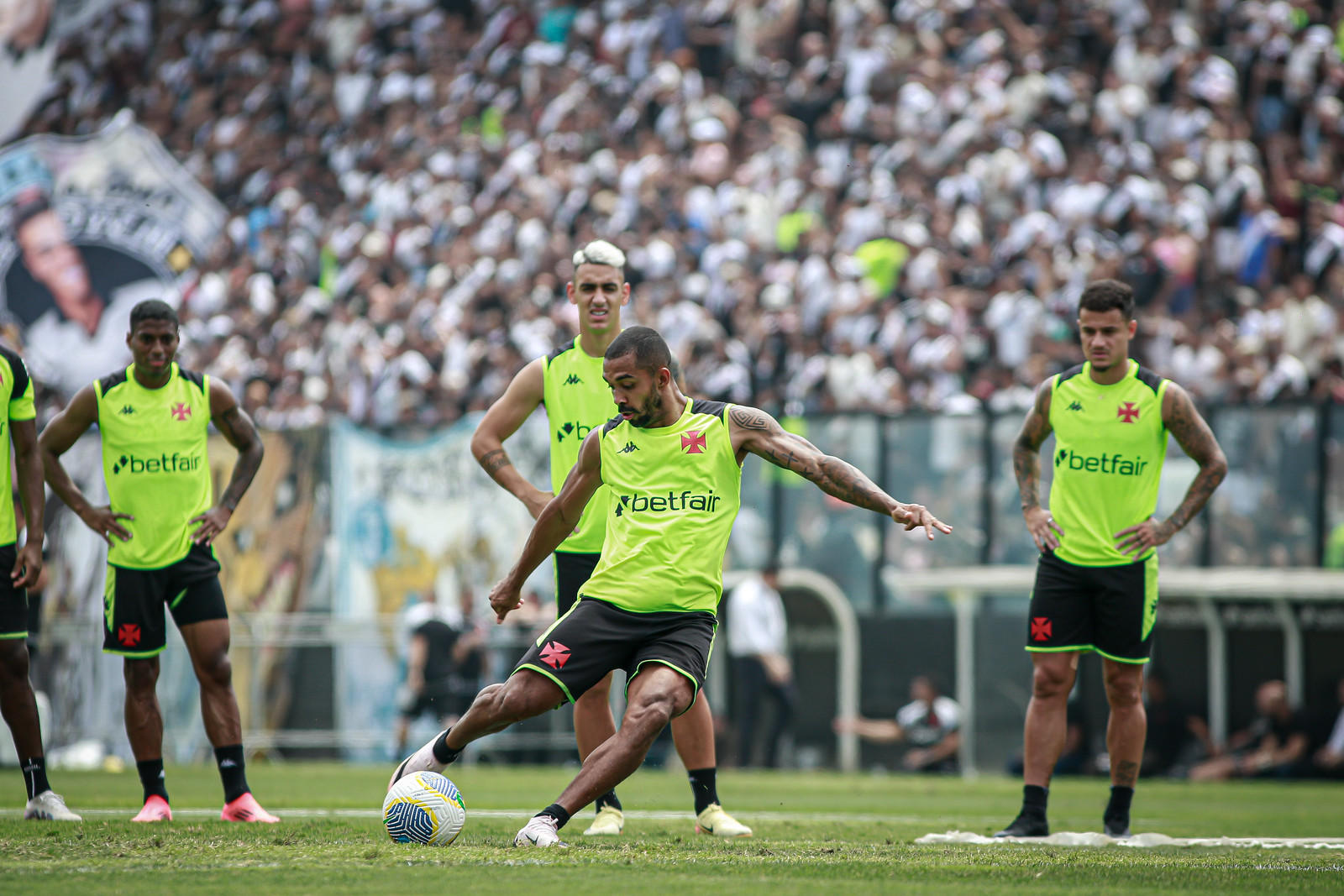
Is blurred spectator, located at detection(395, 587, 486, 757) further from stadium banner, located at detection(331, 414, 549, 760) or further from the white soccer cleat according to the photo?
the white soccer cleat

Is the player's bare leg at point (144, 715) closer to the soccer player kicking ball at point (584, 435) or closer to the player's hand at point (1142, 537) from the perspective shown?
the soccer player kicking ball at point (584, 435)

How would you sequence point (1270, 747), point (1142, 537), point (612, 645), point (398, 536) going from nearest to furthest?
point (612, 645)
point (1142, 537)
point (1270, 747)
point (398, 536)

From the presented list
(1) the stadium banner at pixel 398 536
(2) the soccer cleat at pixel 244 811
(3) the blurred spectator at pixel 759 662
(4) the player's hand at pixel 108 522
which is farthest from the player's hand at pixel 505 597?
(1) the stadium banner at pixel 398 536

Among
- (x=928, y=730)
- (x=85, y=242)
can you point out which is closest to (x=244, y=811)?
(x=928, y=730)

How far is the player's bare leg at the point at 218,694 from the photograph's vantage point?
853 centimetres

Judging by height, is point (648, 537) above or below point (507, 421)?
below

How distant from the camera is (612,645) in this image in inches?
270

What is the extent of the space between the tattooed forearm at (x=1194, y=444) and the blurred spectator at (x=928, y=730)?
8.53 m

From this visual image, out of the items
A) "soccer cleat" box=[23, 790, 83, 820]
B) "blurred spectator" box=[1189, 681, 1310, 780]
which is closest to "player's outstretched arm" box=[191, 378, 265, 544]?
"soccer cleat" box=[23, 790, 83, 820]

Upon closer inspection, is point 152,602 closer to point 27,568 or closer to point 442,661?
point 27,568

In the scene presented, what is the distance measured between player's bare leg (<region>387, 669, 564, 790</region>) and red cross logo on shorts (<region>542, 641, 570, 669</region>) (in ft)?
0.23

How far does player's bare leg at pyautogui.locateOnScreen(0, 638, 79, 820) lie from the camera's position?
8312mm

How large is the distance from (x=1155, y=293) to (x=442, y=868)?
→ 15.8 meters

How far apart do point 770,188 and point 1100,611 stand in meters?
15.8
